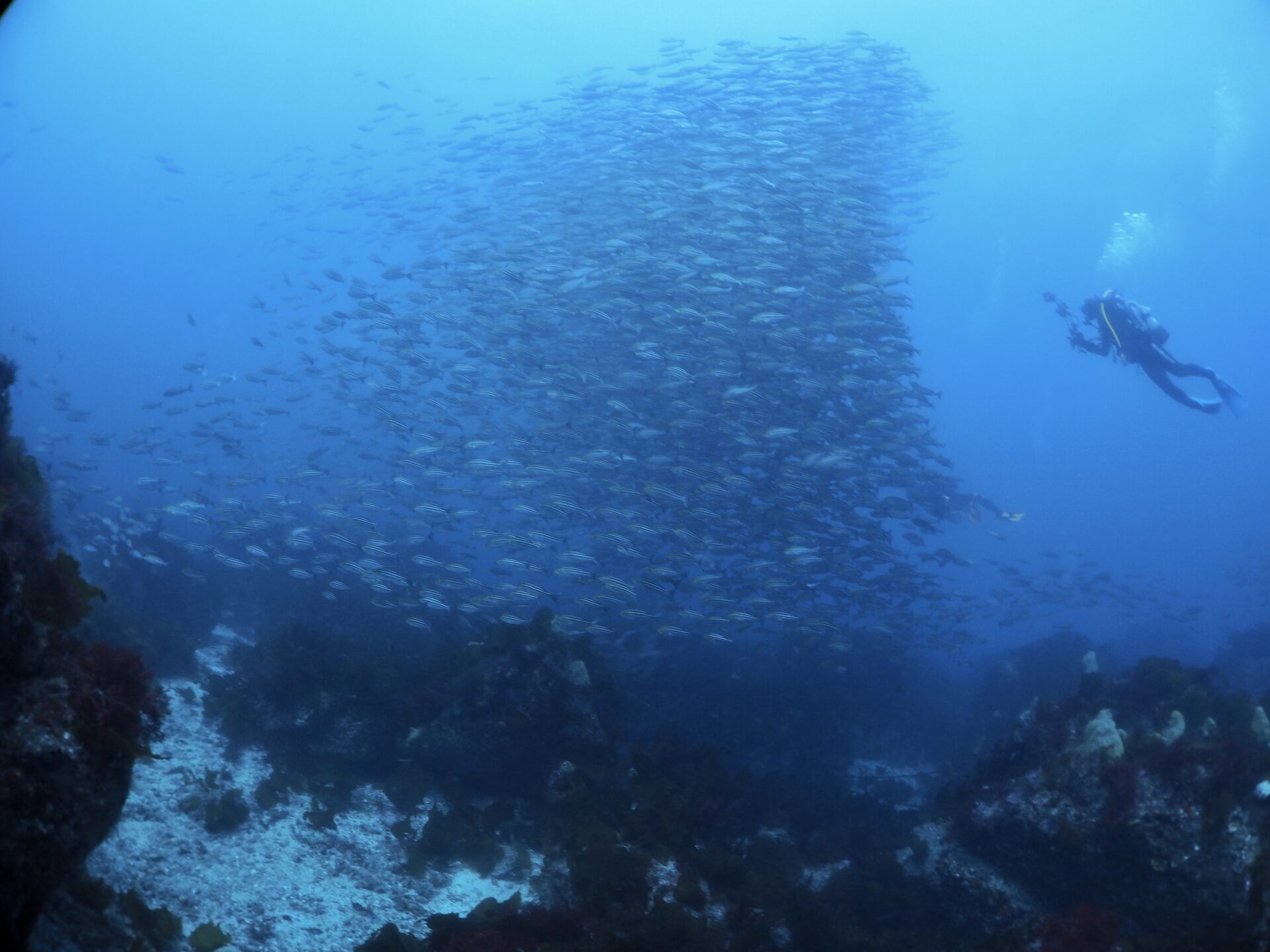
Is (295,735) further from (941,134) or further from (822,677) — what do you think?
(941,134)

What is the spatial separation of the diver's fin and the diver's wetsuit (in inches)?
39.9

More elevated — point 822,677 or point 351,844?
point 351,844

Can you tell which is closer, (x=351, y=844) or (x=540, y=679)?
(x=351, y=844)

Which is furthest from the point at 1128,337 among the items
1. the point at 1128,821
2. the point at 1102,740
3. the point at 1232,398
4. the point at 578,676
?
the point at 578,676

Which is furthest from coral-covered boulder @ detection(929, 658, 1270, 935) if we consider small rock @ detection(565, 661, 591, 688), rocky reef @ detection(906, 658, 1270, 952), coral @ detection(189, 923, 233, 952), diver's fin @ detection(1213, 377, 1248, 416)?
diver's fin @ detection(1213, 377, 1248, 416)

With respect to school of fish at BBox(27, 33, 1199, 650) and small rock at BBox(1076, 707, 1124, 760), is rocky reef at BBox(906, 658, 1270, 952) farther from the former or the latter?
school of fish at BBox(27, 33, 1199, 650)

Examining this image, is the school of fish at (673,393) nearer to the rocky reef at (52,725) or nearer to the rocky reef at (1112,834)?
the rocky reef at (1112,834)

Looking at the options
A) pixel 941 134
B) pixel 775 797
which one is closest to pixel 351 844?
pixel 775 797

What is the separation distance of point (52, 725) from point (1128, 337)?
13.3m

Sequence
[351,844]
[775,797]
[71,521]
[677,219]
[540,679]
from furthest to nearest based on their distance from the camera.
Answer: [71,521] → [677,219] → [775,797] → [540,679] → [351,844]

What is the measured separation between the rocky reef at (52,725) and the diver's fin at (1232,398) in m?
14.5

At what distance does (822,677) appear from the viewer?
15.0 meters

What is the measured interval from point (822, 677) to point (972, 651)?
36.1 m

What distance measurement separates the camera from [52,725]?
3279 millimetres
